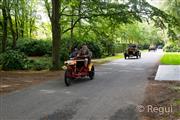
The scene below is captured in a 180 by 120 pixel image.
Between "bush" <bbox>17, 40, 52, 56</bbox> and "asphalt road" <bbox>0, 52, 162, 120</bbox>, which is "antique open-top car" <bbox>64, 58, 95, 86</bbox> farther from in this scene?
"bush" <bbox>17, 40, 52, 56</bbox>

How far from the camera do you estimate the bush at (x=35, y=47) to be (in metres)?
39.7

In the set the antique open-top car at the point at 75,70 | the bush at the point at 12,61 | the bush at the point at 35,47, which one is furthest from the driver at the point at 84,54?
A: the bush at the point at 35,47

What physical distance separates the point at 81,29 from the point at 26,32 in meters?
27.6

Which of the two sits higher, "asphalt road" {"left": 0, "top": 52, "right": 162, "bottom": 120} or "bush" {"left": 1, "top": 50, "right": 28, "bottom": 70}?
"bush" {"left": 1, "top": 50, "right": 28, "bottom": 70}

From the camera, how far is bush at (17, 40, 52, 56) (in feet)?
130

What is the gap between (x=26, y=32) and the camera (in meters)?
53.2

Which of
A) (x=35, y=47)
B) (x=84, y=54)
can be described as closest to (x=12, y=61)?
(x=84, y=54)

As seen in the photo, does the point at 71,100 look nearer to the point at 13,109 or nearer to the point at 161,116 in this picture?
the point at 13,109

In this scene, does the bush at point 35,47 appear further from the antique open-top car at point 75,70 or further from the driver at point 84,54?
the antique open-top car at point 75,70

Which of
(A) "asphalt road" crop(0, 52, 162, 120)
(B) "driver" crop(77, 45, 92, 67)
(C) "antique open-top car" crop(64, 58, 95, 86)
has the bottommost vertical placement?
(A) "asphalt road" crop(0, 52, 162, 120)

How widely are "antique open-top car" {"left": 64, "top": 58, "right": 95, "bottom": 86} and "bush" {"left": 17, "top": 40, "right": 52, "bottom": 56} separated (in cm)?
2275

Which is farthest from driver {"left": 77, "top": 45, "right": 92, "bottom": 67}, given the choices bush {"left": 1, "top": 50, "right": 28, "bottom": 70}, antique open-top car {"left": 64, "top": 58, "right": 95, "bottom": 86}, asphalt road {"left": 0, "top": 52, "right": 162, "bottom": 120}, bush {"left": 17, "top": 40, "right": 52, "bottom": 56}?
bush {"left": 17, "top": 40, "right": 52, "bottom": 56}

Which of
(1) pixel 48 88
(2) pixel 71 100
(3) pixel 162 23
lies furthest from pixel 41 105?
(3) pixel 162 23

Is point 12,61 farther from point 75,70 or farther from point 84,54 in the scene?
point 75,70
